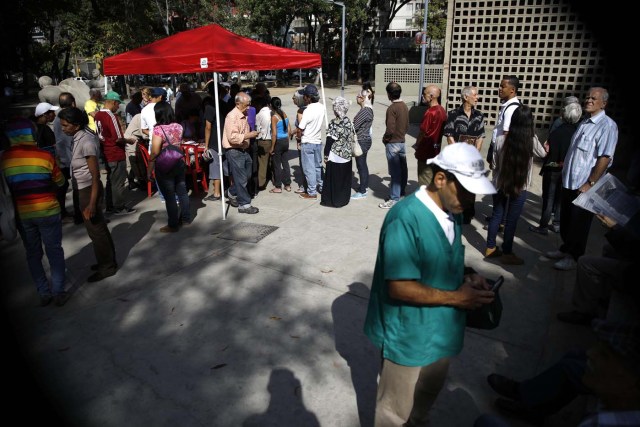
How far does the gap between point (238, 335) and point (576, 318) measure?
2.77m

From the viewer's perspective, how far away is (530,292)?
428 cm

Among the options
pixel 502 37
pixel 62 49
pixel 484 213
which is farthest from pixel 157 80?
pixel 484 213

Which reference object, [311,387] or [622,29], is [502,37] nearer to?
[622,29]

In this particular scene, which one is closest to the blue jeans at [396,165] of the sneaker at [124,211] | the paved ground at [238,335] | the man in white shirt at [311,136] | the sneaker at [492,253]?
the man in white shirt at [311,136]

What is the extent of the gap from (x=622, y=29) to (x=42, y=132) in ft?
21.0

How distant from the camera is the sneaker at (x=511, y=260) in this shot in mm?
4867

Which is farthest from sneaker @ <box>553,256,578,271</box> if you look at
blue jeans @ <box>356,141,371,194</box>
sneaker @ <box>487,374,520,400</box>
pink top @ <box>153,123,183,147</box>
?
pink top @ <box>153,123,183,147</box>

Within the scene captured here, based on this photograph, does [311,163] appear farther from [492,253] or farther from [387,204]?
[492,253]

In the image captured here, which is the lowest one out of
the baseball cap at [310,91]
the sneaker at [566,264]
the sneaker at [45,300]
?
the sneaker at [45,300]

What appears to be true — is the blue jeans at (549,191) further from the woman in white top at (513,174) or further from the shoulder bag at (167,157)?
the shoulder bag at (167,157)

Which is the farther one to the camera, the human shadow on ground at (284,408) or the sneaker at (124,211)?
the sneaker at (124,211)

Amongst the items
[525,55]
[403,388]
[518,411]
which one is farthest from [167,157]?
[525,55]

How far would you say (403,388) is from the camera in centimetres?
216

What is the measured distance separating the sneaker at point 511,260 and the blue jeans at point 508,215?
0.19ft
